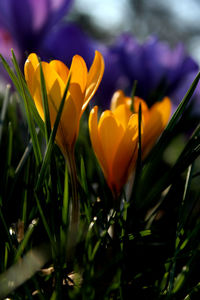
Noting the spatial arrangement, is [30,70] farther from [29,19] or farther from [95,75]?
[29,19]

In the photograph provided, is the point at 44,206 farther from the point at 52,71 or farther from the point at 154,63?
the point at 154,63

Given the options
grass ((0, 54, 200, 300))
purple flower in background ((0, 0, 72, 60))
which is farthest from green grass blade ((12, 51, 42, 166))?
purple flower in background ((0, 0, 72, 60))

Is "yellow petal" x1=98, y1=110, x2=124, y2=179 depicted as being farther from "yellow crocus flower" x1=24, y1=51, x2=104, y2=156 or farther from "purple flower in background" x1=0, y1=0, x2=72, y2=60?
"purple flower in background" x1=0, y1=0, x2=72, y2=60

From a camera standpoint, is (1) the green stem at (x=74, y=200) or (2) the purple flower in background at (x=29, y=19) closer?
(1) the green stem at (x=74, y=200)

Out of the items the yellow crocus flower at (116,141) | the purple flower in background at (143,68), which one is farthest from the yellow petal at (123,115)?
the purple flower in background at (143,68)

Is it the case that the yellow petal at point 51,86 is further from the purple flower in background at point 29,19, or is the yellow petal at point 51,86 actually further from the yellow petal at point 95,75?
the purple flower in background at point 29,19

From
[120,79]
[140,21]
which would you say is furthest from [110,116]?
[140,21]

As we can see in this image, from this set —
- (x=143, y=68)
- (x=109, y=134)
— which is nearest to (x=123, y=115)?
(x=109, y=134)
